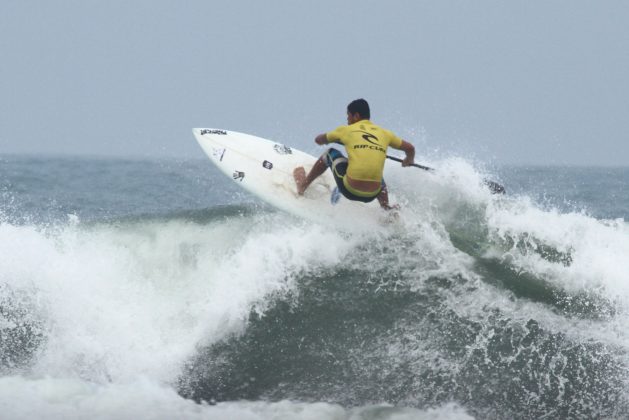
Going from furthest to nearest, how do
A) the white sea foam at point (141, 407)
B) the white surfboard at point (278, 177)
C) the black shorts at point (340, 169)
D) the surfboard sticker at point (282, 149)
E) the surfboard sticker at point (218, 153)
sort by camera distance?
the surfboard sticker at point (218, 153)
the surfboard sticker at point (282, 149)
the white surfboard at point (278, 177)
the black shorts at point (340, 169)
the white sea foam at point (141, 407)

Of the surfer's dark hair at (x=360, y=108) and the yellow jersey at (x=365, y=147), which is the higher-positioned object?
the surfer's dark hair at (x=360, y=108)

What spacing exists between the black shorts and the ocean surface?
582 millimetres

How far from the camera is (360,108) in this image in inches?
277

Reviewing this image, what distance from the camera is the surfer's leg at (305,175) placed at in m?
7.74

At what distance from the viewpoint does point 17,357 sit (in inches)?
249

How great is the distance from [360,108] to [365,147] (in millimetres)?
429

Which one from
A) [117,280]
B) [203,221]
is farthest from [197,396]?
[203,221]

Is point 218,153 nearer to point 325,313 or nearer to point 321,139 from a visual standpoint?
point 321,139

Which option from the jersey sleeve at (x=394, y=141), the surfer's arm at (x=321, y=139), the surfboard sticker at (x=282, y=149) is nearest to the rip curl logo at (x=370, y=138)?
the jersey sleeve at (x=394, y=141)

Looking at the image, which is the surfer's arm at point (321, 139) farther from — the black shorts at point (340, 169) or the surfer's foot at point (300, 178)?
the surfer's foot at point (300, 178)

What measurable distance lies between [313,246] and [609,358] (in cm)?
307

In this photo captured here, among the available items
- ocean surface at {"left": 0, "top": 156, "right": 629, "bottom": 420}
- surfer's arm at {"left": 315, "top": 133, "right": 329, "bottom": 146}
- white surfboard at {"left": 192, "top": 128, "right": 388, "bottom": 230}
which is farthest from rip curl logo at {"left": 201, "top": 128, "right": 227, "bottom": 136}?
surfer's arm at {"left": 315, "top": 133, "right": 329, "bottom": 146}

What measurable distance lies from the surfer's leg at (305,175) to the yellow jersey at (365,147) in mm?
682

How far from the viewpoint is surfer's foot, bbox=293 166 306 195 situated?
26.3 ft
